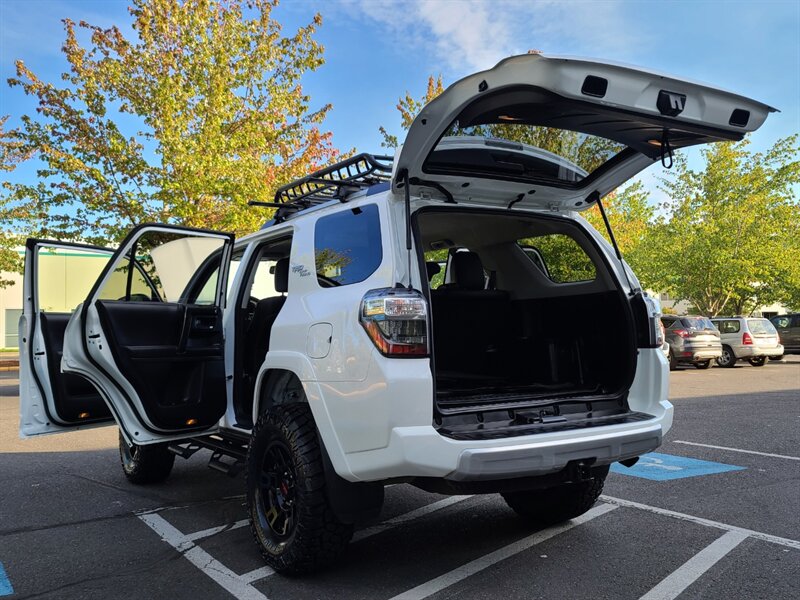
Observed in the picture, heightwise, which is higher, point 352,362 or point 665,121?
point 665,121

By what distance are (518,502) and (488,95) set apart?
2814 mm

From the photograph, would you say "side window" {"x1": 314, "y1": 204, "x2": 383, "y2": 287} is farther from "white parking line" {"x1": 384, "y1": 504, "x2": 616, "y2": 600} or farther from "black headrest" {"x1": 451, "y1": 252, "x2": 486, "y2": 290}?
"white parking line" {"x1": 384, "y1": 504, "x2": 616, "y2": 600}

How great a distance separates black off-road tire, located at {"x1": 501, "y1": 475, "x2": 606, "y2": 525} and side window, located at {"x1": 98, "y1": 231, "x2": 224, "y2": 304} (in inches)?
110

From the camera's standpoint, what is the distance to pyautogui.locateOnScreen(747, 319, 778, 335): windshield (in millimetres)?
21028

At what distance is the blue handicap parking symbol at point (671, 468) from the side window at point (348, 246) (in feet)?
12.1

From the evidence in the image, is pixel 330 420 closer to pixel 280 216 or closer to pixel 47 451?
pixel 280 216

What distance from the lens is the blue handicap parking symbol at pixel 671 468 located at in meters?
5.94

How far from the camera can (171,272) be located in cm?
580

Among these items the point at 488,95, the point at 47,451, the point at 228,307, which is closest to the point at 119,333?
the point at 228,307

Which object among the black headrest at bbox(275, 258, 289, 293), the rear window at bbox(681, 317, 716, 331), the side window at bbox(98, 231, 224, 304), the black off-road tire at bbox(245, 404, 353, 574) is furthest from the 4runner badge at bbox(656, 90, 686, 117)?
the rear window at bbox(681, 317, 716, 331)

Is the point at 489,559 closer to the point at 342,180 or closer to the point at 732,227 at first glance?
the point at 342,180

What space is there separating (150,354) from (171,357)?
14 cm

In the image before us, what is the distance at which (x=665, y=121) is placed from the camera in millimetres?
3094

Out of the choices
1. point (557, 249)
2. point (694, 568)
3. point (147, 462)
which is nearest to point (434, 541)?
point (694, 568)
